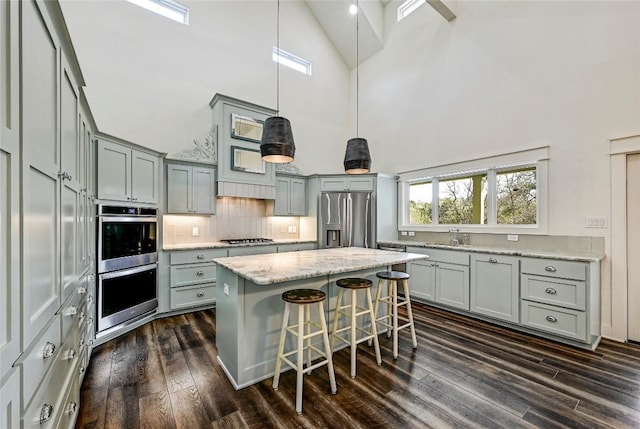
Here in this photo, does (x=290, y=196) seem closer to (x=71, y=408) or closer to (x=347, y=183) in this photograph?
(x=347, y=183)

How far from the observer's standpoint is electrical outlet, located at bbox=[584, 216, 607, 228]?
10.2 ft

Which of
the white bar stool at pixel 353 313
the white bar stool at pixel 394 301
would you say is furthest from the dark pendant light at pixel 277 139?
the white bar stool at pixel 394 301

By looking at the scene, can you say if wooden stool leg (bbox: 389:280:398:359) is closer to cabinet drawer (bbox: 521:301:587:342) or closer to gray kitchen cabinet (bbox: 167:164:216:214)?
cabinet drawer (bbox: 521:301:587:342)

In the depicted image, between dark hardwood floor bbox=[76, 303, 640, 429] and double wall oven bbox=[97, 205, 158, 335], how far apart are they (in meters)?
0.34

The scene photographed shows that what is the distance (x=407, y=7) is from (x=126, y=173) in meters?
5.53

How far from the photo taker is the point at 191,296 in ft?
12.5

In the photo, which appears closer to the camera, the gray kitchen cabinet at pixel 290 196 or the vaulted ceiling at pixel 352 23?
the gray kitchen cabinet at pixel 290 196

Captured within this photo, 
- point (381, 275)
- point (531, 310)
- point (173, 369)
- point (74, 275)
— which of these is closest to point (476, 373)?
point (381, 275)

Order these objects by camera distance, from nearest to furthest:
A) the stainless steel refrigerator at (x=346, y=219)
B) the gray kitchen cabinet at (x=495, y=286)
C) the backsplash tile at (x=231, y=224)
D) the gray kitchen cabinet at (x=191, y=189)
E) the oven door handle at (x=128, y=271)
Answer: the oven door handle at (x=128, y=271) < the gray kitchen cabinet at (x=495, y=286) < the gray kitchen cabinet at (x=191, y=189) < the backsplash tile at (x=231, y=224) < the stainless steel refrigerator at (x=346, y=219)

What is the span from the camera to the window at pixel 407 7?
5.08 m

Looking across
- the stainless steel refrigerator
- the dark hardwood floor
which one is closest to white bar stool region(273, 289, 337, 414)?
the dark hardwood floor

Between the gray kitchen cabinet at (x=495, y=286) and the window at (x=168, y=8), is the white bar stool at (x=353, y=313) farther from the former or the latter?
the window at (x=168, y=8)

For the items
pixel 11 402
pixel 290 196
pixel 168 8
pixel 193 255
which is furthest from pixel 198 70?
pixel 11 402

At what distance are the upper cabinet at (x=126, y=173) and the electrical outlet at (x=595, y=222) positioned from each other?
5.16m
